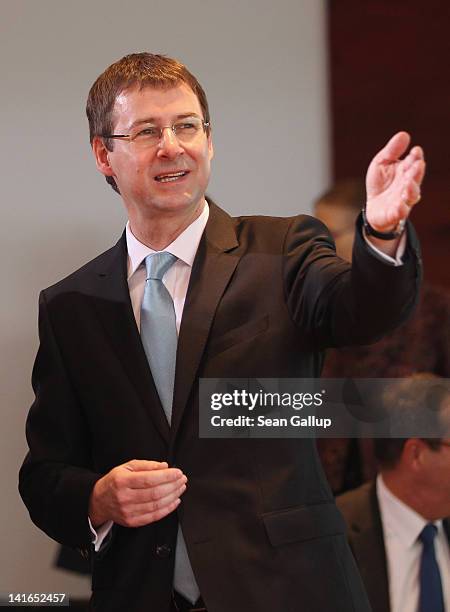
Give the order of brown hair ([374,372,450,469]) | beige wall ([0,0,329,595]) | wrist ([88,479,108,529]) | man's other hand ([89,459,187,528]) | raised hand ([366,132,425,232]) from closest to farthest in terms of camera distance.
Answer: raised hand ([366,132,425,232]) → man's other hand ([89,459,187,528]) → wrist ([88,479,108,529]) → brown hair ([374,372,450,469]) → beige wall ([0,0,329,595])

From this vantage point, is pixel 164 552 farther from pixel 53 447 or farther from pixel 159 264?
pixel 159 264

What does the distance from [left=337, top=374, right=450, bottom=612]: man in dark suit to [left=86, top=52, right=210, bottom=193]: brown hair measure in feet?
2.35

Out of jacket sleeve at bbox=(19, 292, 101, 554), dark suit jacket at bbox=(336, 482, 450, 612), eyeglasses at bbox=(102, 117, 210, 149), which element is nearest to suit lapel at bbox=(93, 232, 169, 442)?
jacket sleeve at bbox=(19, 292, 101, 554)

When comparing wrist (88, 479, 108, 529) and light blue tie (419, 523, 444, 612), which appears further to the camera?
light blue tie (419, 523, 444, 612)

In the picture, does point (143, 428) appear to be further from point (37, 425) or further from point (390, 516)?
point (390, 516)

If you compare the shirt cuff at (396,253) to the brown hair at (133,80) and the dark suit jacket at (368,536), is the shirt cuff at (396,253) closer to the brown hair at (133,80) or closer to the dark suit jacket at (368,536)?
the brown hair at (133,80)

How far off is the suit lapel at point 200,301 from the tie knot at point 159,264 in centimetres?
6

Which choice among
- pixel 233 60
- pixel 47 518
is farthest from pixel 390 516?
pixel 233 60

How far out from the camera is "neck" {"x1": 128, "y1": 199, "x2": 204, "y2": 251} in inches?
66.6

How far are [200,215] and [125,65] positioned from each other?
0.30 metres

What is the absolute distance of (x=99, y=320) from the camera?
169cm

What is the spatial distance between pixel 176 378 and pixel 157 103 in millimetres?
474

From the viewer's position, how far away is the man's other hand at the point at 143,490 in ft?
4.87

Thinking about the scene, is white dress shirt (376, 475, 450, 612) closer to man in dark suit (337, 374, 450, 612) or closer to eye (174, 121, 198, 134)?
man in dark suit (337, 374, 450, 612)
